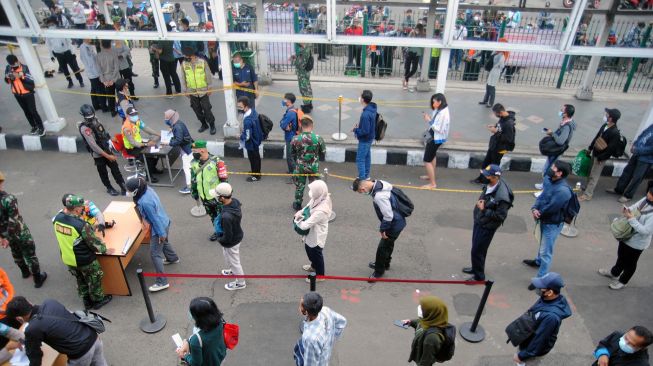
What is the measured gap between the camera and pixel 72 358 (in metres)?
4.55

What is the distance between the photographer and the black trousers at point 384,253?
6138 millimetres

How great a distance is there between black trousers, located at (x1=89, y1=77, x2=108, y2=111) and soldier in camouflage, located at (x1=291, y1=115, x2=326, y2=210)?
20.8 ft

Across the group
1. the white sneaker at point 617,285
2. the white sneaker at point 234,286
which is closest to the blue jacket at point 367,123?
the white sneaker at point 234,286

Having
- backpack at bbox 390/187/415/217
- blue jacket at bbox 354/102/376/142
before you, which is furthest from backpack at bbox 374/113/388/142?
backpack at bbox 390/187/415/217

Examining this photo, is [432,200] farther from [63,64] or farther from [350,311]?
[63,64]

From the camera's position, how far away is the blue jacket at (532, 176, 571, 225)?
5793 mm

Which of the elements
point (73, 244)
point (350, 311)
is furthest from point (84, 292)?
point (350, 311)

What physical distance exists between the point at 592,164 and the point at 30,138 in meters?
11.5

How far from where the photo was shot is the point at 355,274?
6742 millimetres

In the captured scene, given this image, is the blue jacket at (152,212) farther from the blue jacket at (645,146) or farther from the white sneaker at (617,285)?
the blue jacket at (645,146)

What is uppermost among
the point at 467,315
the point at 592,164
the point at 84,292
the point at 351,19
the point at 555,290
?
the point at 351,19

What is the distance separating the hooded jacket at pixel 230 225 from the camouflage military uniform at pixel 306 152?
1937 mm

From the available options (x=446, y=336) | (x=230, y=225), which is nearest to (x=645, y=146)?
(x=446, y=336)

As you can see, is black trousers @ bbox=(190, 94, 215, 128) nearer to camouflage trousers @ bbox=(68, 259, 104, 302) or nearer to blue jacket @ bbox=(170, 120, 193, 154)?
blue jacket @ bbox=(170, 120, 193, 154)
